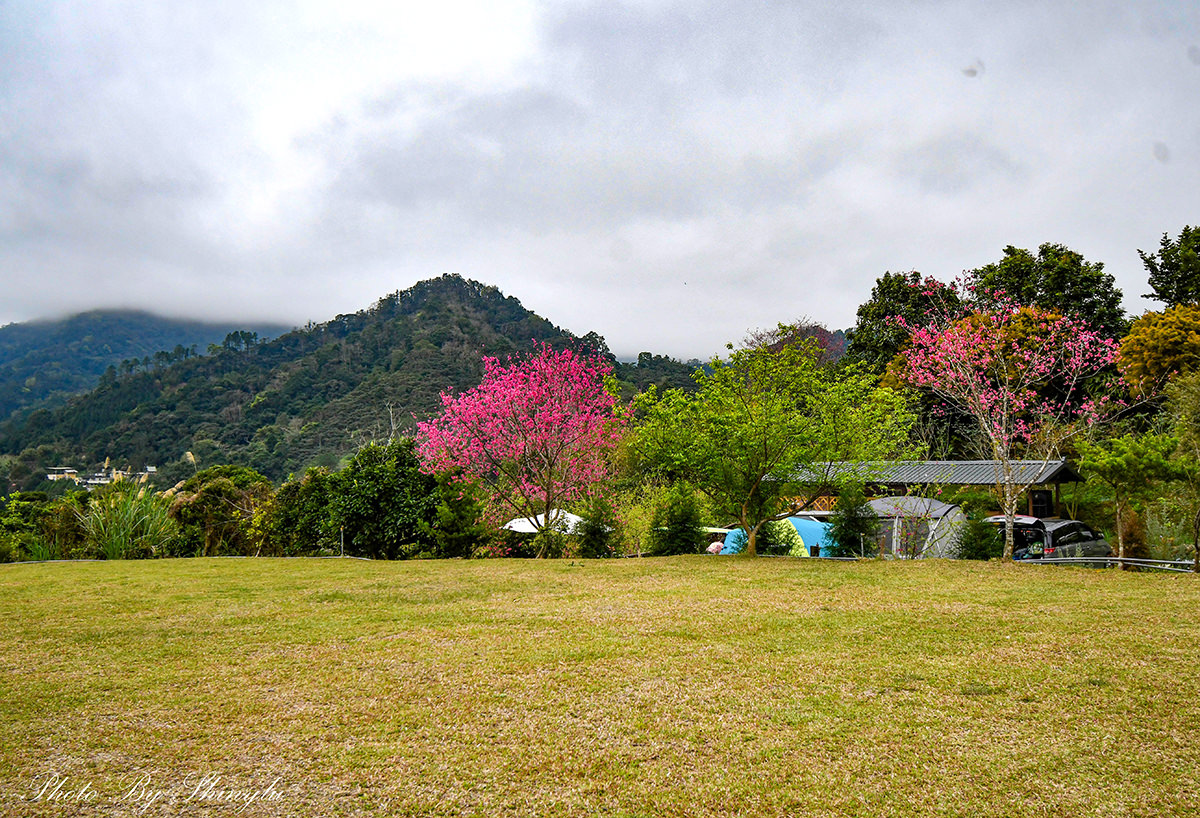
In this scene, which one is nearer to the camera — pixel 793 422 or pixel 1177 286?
pixel 793 422

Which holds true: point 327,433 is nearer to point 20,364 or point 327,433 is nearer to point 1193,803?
point 1193,803

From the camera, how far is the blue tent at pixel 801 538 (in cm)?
1342

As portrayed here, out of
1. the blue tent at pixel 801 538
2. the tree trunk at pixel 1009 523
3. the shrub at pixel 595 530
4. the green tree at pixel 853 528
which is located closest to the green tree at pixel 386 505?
the shrub at pixel 595 530

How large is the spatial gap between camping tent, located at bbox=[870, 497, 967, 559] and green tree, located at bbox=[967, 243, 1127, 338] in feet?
38.4

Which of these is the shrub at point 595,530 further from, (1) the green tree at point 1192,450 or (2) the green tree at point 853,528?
(1) the green tree at point 1192,450

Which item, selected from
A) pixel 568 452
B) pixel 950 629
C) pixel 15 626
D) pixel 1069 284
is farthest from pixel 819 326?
pixel 15 626

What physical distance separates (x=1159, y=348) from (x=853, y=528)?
1339 cm

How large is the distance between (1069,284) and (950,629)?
2234 cm

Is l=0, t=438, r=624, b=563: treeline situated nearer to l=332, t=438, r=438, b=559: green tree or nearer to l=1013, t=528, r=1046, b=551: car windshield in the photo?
l=332, t=438, r=438, b=559: green tree

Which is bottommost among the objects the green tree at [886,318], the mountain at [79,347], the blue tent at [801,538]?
the blue tent at [801,538]

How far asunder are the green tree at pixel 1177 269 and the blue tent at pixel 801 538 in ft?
54.3

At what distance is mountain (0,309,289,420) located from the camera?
80375 mm

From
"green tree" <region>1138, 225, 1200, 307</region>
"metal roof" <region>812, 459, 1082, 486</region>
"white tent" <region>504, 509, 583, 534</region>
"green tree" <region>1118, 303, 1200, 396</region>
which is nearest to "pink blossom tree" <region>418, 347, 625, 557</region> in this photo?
"white tent" <region>504, 509, 583, 534</region>

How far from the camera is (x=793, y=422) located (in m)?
11.6
